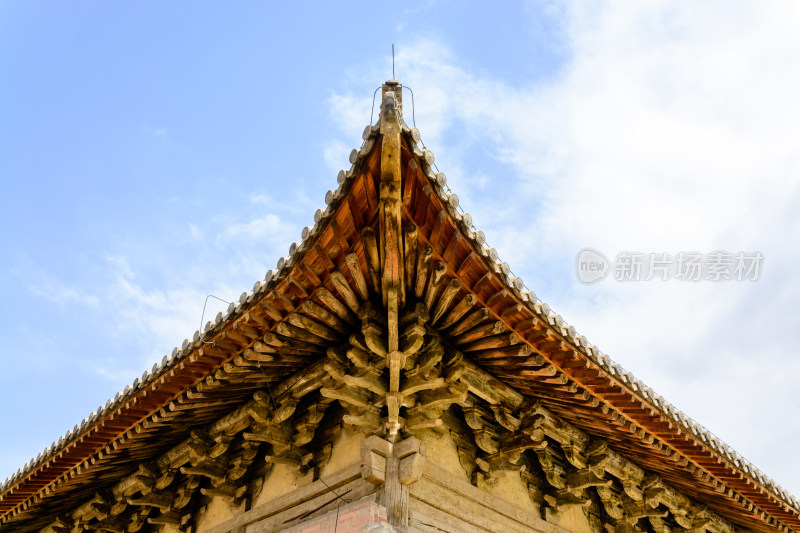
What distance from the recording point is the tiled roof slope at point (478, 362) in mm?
4875

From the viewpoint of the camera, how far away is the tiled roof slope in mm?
4875

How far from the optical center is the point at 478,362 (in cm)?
641

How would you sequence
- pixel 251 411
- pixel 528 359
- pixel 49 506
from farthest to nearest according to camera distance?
1. pixel 49 506
2. pixel 251 411
3. pixel 528 359

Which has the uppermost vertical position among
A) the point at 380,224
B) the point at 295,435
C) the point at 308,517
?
the point at 380,224

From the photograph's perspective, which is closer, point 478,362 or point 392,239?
point 392,239

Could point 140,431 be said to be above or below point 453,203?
below

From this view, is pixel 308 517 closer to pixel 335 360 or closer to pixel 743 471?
pixel 335 360

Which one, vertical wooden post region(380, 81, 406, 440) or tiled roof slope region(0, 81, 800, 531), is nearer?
vertical wooden post region(380, 81, 406, 440)

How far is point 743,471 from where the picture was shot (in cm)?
763

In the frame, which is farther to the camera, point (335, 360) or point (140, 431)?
point (140, 431)

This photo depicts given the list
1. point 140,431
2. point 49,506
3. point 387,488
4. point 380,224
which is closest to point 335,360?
point 387,488

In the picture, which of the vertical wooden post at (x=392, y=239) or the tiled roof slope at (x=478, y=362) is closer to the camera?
the vertical wooden post at (x=392, y=239)

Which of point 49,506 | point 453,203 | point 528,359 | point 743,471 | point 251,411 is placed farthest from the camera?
point 49,506

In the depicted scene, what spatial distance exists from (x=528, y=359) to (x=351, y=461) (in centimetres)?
Result: 193
